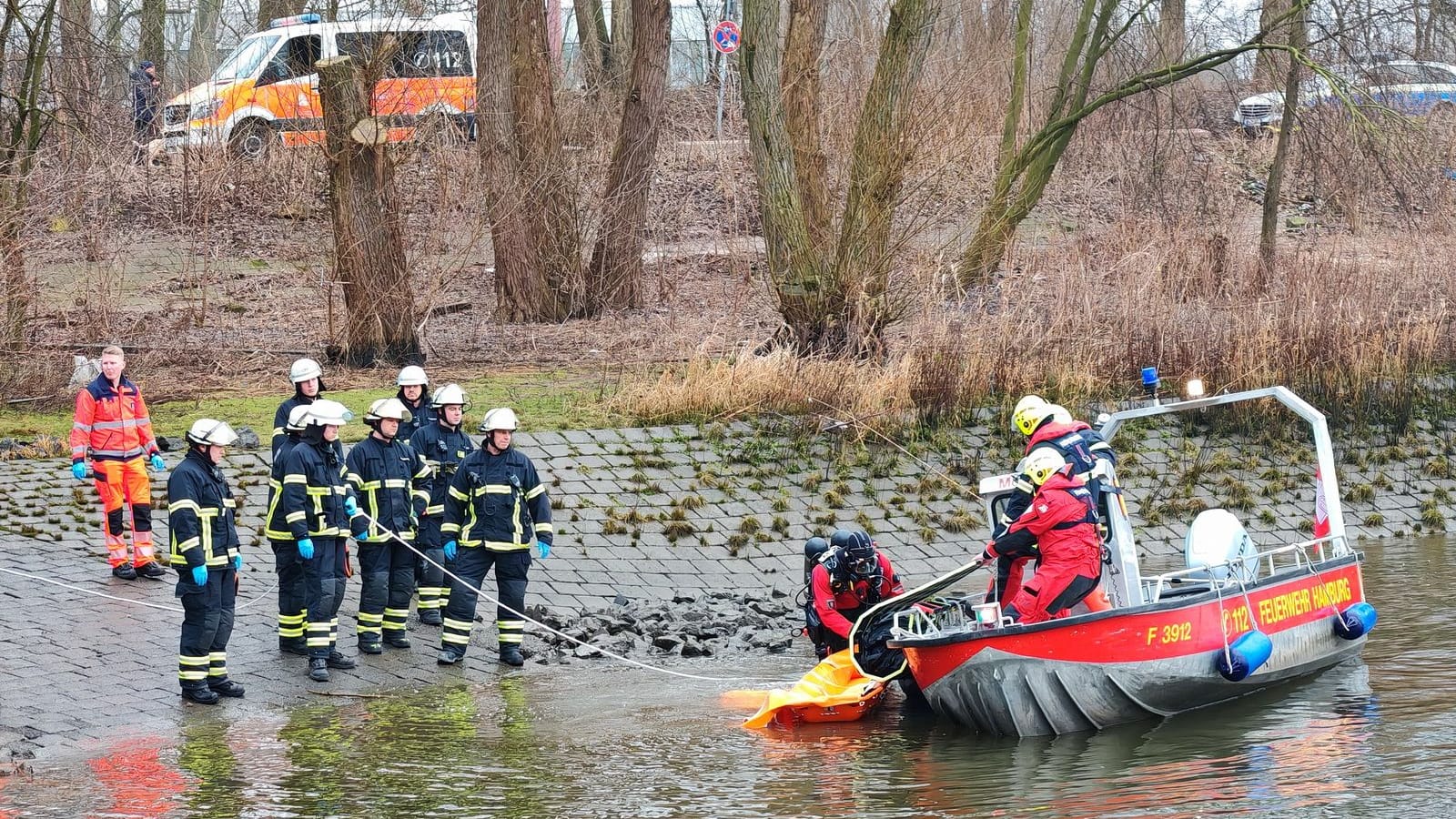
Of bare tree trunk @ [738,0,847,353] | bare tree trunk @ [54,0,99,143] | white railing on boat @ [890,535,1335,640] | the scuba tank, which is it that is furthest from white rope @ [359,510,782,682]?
bare tree trunk @ [54,0,99,143]

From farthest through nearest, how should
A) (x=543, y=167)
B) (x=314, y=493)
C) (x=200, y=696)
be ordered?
(x=543, y=167), (x=314, y=493), (x=200, y=696)

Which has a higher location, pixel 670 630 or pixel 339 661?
pixel 339 661

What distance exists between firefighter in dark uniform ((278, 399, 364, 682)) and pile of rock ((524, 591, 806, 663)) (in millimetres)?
1780

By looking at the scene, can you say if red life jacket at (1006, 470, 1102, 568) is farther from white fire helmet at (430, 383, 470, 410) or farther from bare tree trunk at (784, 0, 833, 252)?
bare tree trunk at (784, 0, 833, 252)

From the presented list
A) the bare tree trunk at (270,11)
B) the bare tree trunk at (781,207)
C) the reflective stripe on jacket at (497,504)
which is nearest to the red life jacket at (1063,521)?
the reflective stripe on jacket at (497,504)

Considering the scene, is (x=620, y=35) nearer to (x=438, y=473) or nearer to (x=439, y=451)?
(x=439, y=451)

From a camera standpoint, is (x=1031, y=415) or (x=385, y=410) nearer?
(x=1031, y=415)

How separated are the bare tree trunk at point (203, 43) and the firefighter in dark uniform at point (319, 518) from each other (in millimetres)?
19881

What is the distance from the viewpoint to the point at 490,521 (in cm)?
1250

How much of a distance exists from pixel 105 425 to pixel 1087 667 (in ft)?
28.6

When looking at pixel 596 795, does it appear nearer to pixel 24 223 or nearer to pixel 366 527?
pixel 366 527

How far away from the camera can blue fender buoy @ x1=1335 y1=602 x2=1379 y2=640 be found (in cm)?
1211

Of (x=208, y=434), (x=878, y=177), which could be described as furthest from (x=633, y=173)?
(x=208, y=434)

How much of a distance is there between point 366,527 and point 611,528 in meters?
4.28
